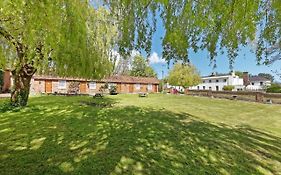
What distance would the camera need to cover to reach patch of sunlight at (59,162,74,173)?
16.6 feet

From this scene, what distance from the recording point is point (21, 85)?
14.5 metres

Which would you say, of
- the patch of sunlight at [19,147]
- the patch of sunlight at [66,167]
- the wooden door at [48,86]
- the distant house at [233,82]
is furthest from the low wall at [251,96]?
the distant house at [233,82]

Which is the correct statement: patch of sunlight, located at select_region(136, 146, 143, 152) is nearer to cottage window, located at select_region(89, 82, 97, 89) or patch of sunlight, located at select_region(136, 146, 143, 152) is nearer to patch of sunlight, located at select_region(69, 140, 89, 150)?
patch of sunlight, located at select_region(69, 140, 89, 150)

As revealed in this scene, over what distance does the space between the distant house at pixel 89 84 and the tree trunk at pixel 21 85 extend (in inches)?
651

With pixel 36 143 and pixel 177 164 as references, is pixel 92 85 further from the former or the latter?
pixel 177 164

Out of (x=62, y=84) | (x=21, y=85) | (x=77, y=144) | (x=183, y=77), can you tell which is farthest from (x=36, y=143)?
(x=183, y=77)

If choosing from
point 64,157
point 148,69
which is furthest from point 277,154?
point 148,69

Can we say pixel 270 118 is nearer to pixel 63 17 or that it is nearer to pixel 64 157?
pixel 64 157

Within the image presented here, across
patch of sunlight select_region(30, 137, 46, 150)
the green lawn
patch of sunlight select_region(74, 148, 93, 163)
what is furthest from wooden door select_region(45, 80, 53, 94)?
patch of sunlight select_region(74, 148, 93, 163)

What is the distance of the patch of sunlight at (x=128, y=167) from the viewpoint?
5062 mm

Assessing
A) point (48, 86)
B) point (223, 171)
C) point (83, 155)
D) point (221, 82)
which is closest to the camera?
point (223, 171)

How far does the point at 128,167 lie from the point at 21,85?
11915 mm

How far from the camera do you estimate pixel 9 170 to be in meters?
5.04

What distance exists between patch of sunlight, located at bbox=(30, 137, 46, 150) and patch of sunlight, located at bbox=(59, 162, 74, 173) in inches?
65.0
